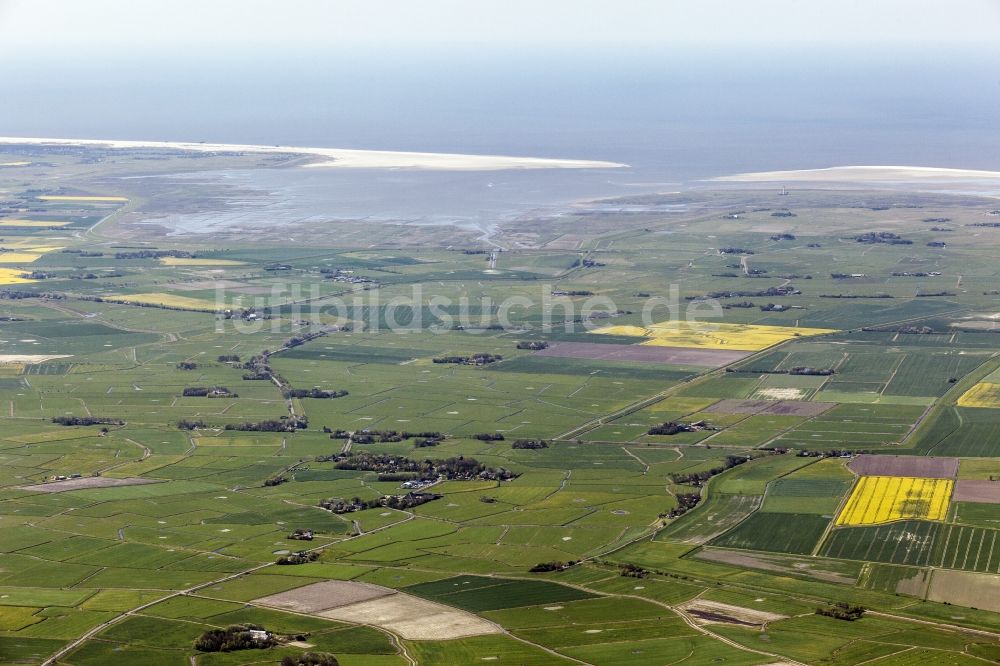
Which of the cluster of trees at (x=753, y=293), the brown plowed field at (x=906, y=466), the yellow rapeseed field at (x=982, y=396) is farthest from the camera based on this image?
the cluster of trees at (x=753, y=293)

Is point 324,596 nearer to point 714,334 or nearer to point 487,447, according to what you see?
point 487,447

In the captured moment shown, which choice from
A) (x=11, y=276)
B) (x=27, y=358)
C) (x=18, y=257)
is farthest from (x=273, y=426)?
(x=18, y=257)

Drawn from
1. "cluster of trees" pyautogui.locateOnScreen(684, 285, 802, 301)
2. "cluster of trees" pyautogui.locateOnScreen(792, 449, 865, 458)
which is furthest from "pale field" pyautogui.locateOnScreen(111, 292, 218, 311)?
"cluster of trees" pyautogui.locateOnScreen(792, 449, 865, 458)

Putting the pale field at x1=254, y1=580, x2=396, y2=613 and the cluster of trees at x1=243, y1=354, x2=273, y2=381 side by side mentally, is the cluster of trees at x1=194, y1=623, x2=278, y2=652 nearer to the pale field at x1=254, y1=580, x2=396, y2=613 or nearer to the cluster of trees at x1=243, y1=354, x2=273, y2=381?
the pale field at x1=254, y1=580, x2=396, y2=613

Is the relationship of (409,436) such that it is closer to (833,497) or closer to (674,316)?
(833,497)

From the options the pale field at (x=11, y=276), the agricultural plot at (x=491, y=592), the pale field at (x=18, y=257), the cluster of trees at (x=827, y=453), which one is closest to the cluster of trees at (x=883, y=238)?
the cluster of trees at (x=827, y=453)

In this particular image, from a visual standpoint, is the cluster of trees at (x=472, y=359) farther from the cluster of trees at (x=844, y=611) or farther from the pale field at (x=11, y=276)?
the pale field at (x=11, y=276)
